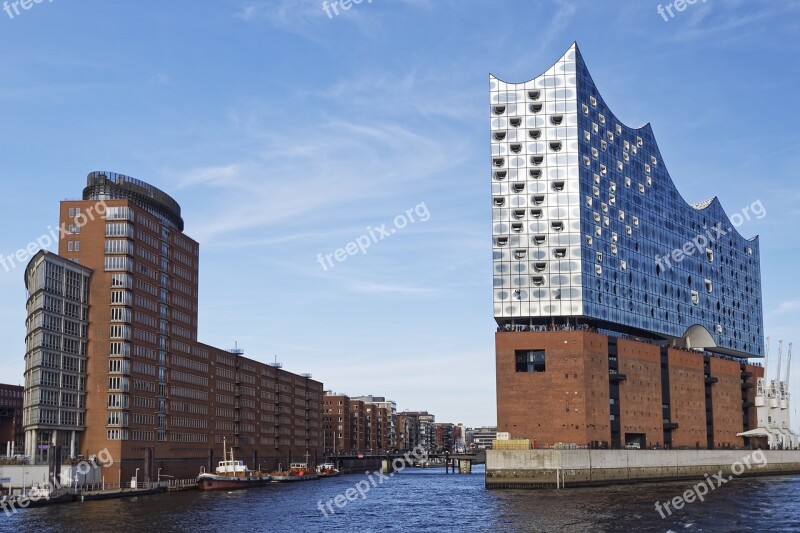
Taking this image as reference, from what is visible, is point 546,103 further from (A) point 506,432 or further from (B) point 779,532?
(B) point 779,532

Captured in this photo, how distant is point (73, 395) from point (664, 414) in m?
104

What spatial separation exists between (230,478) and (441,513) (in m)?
64.2

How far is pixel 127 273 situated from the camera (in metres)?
151

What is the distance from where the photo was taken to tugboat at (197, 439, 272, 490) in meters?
158

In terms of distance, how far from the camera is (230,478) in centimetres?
16312

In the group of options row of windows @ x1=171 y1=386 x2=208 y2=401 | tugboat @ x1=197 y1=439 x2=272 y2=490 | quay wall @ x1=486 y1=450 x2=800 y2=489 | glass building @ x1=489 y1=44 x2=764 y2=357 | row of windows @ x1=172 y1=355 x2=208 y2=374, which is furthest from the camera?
row of windows @ x1=172 y1=355 x2=208 y2=374

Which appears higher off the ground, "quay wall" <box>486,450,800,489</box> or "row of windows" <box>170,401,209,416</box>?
"row of windows" <box>170,401,209,416</box>

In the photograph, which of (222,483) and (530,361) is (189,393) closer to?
(222,483)

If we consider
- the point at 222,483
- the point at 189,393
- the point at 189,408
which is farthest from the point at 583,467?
the point at 189,393

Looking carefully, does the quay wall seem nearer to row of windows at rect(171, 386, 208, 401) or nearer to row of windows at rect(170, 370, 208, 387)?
row of windows at rect(171, 386, 208, 401)

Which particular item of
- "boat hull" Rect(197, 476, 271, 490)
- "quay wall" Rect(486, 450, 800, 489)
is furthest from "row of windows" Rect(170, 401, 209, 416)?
"quay wall" Rect(486, 450, 800, 489)

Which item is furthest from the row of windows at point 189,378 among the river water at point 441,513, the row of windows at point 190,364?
the river water at point 441,513

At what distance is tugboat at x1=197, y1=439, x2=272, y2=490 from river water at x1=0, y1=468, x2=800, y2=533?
11789 mm

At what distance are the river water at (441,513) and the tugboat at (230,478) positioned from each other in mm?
11789
